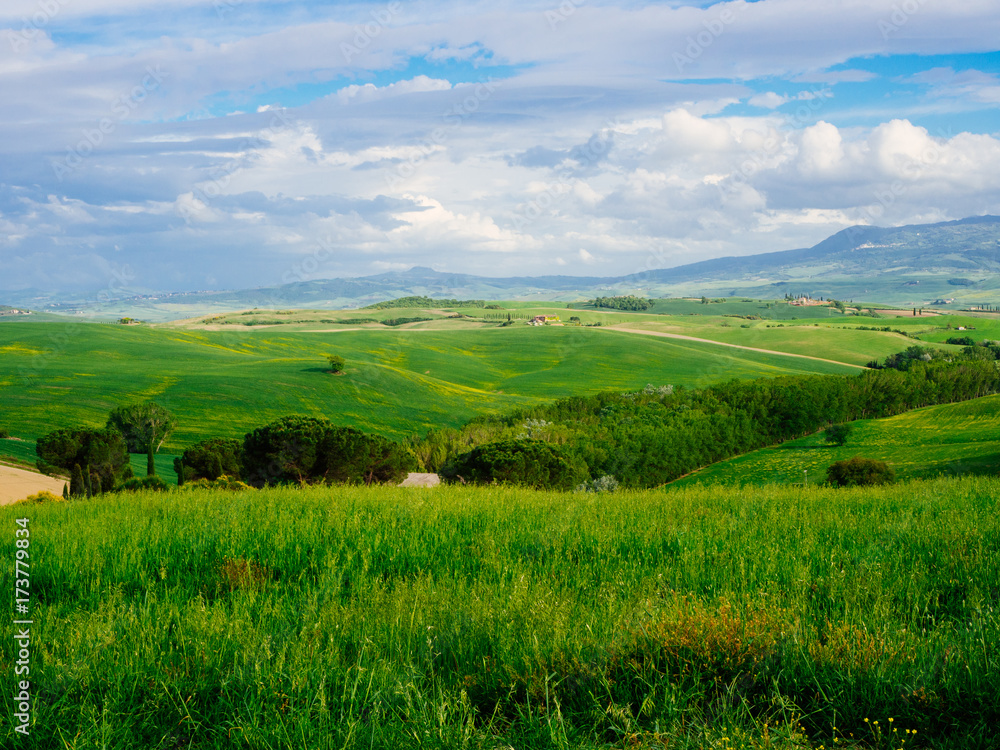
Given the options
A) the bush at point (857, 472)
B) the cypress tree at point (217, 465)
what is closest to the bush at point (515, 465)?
the cypress tree at point (217, 465)

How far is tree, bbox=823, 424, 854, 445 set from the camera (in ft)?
278

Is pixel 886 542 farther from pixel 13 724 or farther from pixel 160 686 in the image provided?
pixel 13 724

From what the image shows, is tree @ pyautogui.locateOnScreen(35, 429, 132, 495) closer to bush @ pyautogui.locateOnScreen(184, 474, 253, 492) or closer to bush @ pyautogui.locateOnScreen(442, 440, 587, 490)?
bush @ pyautogui.locateOnScreen(442, 440, 587, 490)

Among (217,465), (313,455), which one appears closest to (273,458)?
(313,455)

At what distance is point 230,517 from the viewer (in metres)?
7.41

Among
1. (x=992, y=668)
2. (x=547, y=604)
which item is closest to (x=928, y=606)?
(x=992, y=668)

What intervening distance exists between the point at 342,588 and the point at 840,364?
16783 cm

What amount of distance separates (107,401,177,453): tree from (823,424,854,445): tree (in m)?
81.1

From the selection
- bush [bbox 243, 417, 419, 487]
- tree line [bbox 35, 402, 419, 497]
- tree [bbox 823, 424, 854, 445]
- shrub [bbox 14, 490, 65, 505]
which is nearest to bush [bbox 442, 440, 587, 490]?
tree line [bbox 35, 402, 419, 497]

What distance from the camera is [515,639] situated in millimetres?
3771

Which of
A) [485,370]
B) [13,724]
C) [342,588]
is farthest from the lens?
[485,370]

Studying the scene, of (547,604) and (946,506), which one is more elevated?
(547,604)

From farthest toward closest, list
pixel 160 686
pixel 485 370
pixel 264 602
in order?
pixel 485 370
pixel 264 602
pixel 160 686

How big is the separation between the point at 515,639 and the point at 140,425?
74.8 meters
